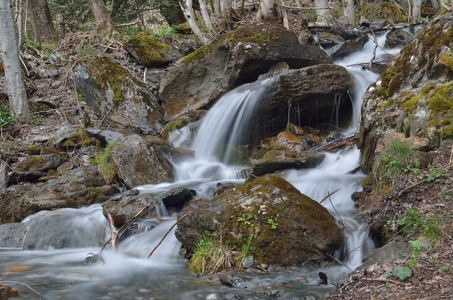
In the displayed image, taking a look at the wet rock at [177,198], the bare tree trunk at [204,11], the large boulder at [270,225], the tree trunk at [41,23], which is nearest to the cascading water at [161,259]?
the large boulder at [270,225]

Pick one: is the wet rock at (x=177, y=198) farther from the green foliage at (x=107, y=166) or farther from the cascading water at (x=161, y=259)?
the green foliage at (x=107, y=166)

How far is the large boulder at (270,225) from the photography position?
434cm

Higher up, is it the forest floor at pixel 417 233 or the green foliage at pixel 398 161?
the green foliage at pixel 398 161

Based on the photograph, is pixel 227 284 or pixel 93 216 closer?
pixel 227 284

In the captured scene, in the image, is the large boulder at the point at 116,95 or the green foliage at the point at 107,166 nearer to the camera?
the green foliage at the point at 107,166

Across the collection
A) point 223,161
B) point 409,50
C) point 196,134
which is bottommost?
point 223,161

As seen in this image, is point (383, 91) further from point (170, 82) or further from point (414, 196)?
point (170, 82)

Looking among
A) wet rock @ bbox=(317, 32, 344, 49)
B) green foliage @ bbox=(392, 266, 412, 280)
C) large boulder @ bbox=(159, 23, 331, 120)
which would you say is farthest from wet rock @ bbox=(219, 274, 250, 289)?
wet rock @ bbox=(317, 32, 344, 49)

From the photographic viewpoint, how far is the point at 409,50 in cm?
656

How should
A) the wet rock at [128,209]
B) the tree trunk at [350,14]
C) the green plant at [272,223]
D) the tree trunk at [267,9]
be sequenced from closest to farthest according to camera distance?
the green plant at [272,223] → the wet rock at [128,209] → the tree trunk at [267,9] → the tree trunk at [350,14]

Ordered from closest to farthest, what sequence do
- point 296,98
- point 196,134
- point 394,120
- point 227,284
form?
point 227,284 < point 394,120 < point 296,98 < point 196,134

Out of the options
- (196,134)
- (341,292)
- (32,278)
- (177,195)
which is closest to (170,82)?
(196,134)

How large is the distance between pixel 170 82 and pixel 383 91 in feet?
24.7

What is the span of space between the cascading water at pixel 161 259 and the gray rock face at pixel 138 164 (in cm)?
27
